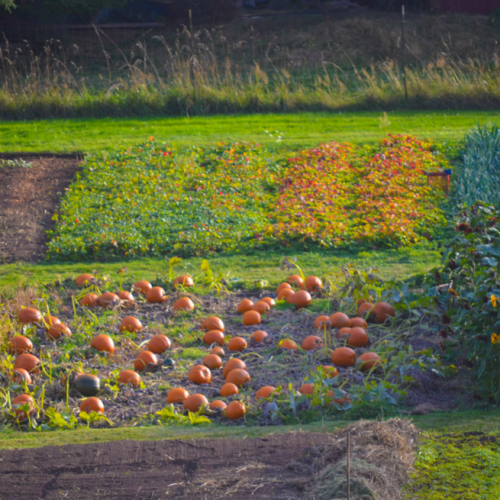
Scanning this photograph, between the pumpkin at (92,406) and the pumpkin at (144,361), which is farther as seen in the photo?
the pumpkin at (144,361)

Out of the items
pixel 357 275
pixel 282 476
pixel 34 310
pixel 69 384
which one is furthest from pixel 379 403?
pixel 34 310

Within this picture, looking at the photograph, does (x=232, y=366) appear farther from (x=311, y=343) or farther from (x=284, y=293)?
(x=284, y=293)

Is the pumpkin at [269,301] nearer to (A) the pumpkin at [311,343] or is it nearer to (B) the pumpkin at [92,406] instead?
(A) the pumpkin at [311,343]

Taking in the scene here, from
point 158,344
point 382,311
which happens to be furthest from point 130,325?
point 382,311

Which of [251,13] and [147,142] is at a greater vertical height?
[251,13]

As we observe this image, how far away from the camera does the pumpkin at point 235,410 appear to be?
14.0 feet

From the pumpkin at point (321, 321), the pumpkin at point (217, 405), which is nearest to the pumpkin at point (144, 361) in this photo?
the pumpkin at point (217, 405)

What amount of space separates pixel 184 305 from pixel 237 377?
155cm

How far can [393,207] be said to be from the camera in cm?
909

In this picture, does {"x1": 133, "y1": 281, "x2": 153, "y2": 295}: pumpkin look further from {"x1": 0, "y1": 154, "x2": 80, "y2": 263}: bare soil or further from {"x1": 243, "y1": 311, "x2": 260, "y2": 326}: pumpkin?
{"x1": 0, "y1": 154, "x2": 80, "y2": 263}: bare soil

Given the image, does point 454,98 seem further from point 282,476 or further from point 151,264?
point 282,476

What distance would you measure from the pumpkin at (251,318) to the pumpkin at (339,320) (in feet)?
2.24

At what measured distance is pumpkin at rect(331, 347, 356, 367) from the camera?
4943 mm

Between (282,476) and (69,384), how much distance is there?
2.14m
